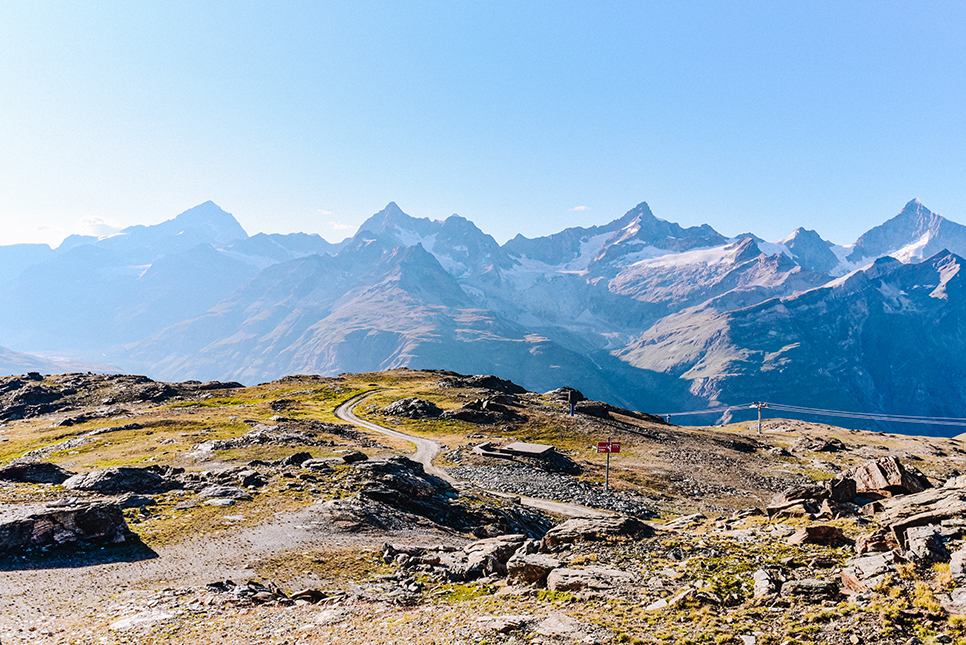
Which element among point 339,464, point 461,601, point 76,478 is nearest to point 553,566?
point 461,601

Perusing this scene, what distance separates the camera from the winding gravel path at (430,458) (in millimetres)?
58312

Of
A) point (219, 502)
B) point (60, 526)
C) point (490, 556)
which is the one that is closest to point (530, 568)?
point (490, 556)

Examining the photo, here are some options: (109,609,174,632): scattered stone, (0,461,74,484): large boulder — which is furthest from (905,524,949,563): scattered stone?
(0,461,74,484): large boulder

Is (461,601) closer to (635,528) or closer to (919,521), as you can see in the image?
(635,528)

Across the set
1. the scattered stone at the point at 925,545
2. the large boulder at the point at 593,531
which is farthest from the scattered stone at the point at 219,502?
the scattered stone at the point at 925,545

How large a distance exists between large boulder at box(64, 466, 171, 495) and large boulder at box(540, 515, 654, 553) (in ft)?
126

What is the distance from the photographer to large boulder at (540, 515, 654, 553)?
31.8 m

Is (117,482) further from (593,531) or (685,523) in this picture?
(685,523)

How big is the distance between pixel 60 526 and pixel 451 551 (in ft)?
85.4

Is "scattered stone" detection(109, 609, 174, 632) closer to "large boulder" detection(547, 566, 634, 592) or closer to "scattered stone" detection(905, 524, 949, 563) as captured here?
"large boulder" detection(547, 566, 634, 592)

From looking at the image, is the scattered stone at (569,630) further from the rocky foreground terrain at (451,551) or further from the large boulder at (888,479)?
the large boulder at (888,479)

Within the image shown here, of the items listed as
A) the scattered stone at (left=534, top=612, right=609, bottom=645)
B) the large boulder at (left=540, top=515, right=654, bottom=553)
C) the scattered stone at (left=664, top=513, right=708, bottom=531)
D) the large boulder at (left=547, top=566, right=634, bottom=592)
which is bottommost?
the scattered stone at (left=664, top=513, right=708, bottom=531)

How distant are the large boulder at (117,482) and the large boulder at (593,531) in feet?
126

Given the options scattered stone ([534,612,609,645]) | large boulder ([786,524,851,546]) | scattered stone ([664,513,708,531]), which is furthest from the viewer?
scattered stone ([664,513,708,531])
